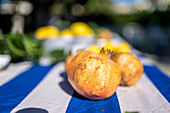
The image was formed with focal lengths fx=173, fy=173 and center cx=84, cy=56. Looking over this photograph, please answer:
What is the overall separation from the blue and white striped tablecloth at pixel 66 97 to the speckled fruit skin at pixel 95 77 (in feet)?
0.19

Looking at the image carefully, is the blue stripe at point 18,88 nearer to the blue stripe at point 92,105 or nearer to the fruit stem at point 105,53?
the blue stripe at point 92,105

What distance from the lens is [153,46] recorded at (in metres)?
6.86

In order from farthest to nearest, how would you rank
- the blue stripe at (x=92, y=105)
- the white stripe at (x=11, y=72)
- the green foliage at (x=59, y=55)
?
the green foliage at (x=59, y=55)
the white stripe at (x=11, y=72)
the blue stripe at (x=92, y=105)

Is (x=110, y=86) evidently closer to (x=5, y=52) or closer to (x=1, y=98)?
(x=1, y=98)

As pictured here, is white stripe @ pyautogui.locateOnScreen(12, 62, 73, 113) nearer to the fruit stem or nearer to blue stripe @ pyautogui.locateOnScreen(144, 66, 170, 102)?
the fruit stem

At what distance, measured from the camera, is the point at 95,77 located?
71 cm

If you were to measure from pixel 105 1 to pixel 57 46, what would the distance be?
39.1 ft

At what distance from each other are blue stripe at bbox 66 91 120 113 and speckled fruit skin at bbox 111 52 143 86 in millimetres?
160

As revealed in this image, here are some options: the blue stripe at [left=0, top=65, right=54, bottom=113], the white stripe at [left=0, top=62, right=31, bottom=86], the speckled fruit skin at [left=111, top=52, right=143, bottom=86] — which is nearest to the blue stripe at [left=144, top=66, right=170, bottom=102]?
the speckled fruit skin at [left=111, top=52, right=143, bottom=86]

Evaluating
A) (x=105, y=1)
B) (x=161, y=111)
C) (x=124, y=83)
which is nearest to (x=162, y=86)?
(x=124, y=83)

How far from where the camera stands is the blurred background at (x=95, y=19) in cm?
443

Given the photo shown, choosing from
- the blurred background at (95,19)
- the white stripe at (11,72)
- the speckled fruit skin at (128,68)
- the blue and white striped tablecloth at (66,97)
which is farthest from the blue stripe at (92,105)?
the blurred background at (95,19)

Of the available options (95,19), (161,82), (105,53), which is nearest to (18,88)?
(105,53)

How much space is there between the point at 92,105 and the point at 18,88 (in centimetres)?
44
